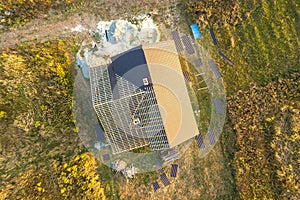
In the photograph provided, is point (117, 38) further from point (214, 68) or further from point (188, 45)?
point (214, 68)

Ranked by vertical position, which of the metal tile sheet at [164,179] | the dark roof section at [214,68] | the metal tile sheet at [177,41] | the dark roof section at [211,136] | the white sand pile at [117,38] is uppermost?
the white sand pile at [117,38]

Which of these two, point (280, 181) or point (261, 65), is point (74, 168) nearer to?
point (280, 181)

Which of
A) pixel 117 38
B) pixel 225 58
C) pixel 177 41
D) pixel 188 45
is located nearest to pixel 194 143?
pixel 225 58

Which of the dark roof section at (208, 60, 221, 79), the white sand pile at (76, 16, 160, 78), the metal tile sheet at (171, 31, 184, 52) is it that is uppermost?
the white sand pile at (76, 16, 160, 78)

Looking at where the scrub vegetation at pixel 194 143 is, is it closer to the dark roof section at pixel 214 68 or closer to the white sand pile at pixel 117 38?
the dark roof section at pixel 214 68

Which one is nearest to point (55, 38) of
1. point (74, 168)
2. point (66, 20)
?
point (66, 20)

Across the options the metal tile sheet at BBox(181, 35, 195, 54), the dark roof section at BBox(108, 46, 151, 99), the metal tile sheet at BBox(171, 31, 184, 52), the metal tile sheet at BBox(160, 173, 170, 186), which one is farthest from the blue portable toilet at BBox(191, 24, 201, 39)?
the metal tile sheet at BBox(160, 173, 170, 186)

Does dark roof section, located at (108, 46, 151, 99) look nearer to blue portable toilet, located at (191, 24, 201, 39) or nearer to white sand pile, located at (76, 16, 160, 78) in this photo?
white sand pile, located at (76, 16, 160, 78)

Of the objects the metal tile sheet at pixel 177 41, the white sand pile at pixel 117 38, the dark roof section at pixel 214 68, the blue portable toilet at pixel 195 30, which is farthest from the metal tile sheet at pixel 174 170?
the blue portable toilet at pixel 195 30
